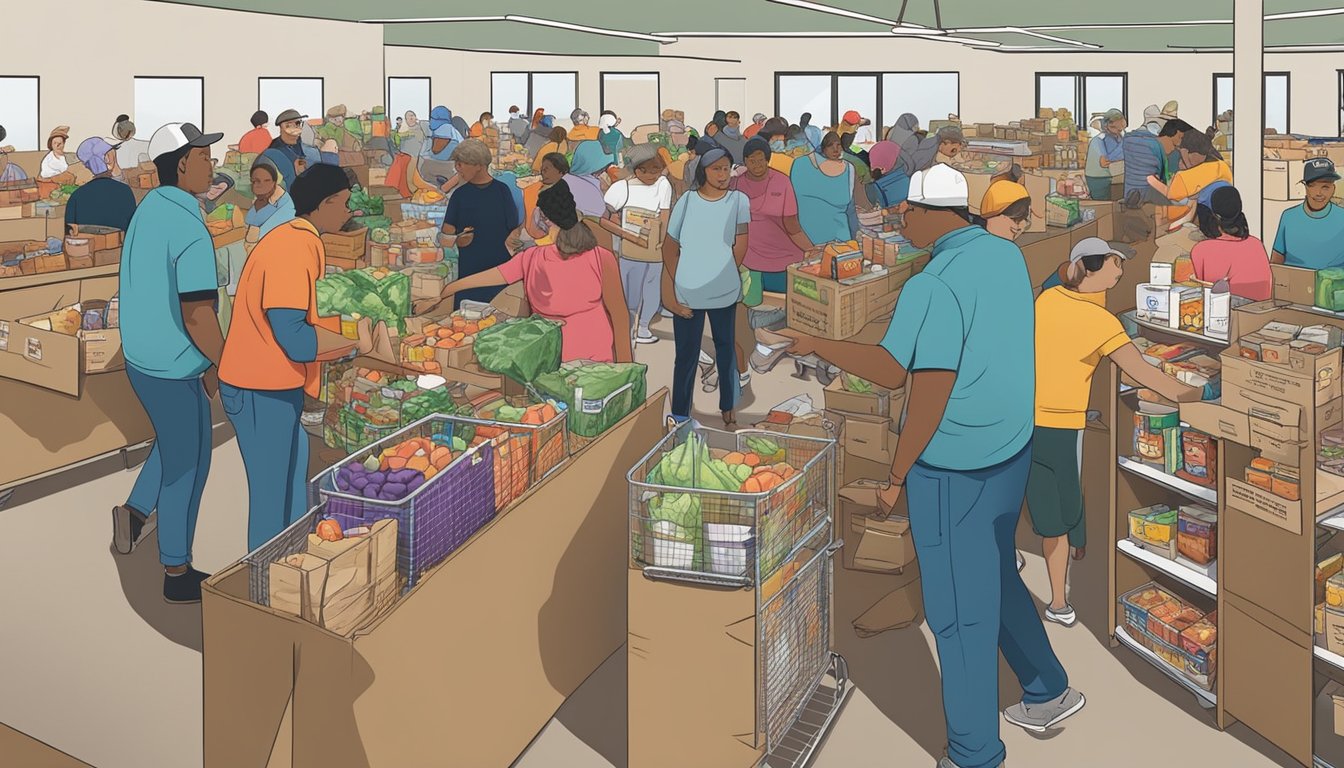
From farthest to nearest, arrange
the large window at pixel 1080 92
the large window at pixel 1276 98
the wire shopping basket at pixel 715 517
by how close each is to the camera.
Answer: the large window at pixel 1080 92 < the large window at pixel 1276 98 < the wire shopping basket at pixel 715 517

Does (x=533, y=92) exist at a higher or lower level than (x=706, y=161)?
higher

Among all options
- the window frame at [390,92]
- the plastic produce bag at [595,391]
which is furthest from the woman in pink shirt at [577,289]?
the window frame at [390,92]

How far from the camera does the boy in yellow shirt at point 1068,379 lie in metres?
4.60

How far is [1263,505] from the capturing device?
411 cm

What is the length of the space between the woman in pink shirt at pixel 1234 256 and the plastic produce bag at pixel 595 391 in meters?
3.06

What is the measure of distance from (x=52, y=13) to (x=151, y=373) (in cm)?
1610

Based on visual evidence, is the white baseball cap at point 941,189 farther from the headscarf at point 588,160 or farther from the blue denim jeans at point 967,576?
the headscarf at point 588,160

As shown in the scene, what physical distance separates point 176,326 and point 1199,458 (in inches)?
161

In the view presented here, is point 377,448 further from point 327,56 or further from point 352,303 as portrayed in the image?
point 327,56

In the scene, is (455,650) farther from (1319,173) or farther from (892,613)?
(1319,173)

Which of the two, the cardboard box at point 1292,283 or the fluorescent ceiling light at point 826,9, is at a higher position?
the fluorescent ceiling light at point 826,9

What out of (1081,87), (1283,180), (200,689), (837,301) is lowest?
(200,689)

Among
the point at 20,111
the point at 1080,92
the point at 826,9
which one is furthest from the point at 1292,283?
the point at 1080,92

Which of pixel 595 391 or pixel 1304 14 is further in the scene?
pixel 1304 14
